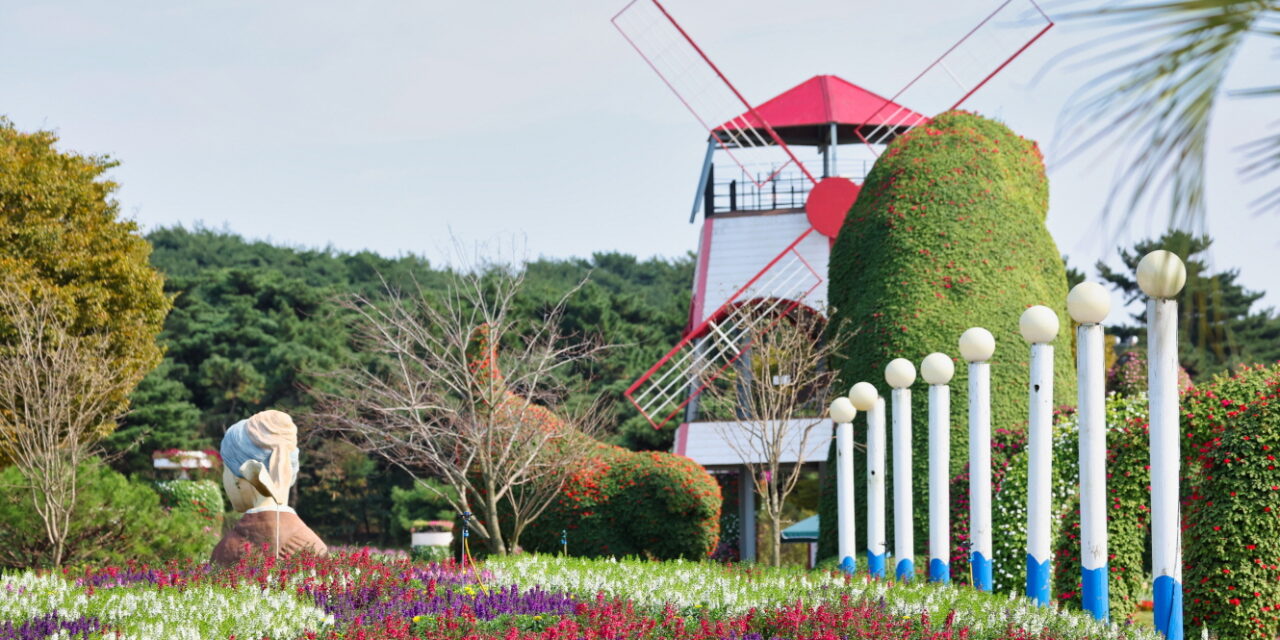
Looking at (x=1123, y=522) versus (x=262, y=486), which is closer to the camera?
(x=1123, y=522)

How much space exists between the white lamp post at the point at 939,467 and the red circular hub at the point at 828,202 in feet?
44.5

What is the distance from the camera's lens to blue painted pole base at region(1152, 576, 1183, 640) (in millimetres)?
8172

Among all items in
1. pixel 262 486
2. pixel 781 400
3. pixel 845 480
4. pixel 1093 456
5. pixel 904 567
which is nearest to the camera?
pixel 1093 456

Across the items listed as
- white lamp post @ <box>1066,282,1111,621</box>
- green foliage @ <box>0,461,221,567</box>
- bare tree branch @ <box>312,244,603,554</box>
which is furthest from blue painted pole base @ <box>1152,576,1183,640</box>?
green foliage @ <box>0,461,221,567</box>

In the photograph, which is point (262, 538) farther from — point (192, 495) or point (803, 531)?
point (192, 495)

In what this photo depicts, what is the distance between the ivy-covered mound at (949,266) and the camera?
16.0 meters

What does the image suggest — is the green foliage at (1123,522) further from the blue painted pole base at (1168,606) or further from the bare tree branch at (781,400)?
the bare tree branch at (781,400)

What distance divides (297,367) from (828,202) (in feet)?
61.1

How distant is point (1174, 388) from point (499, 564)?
6995mm

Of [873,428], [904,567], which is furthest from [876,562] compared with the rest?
[873,428]

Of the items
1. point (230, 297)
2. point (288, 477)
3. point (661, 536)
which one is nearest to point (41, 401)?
point (288, 477)

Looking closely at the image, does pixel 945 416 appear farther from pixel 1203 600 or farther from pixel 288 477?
pixel 288 477

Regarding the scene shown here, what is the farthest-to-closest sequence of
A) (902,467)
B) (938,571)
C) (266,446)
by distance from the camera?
(902,467) < (266,446) < (938,571)

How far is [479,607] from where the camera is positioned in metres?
8.54
